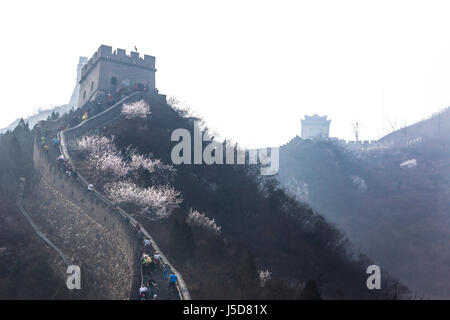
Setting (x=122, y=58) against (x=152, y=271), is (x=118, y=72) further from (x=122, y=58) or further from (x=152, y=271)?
(x=152, y=271)

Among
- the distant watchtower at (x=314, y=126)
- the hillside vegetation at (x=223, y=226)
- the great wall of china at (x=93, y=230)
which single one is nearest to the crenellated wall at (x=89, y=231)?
the great wall of china at (x=93, y=230)

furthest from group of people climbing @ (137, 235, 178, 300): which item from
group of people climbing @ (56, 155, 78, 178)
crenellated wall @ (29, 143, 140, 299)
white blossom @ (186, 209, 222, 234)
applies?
group of people climbing @ (56, 155, 78, 178)

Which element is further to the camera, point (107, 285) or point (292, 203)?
point (292, 203)

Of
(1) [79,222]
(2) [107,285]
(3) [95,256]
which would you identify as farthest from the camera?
(1) [79,222]

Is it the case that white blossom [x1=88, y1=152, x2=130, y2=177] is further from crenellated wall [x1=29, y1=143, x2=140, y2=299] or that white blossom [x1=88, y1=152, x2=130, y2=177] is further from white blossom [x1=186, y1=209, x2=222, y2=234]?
white blossom [x1=186, y1=209, x2=222, y2=234]
